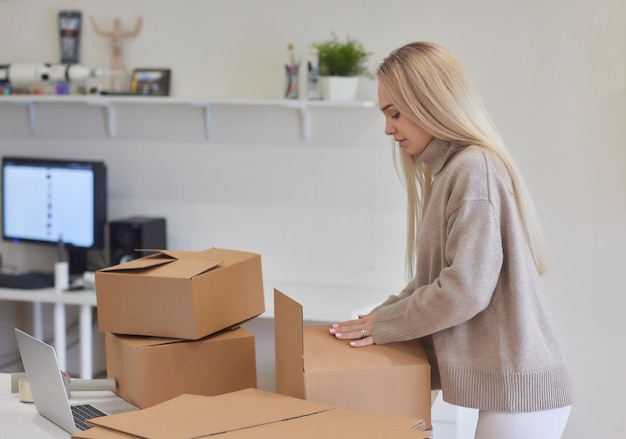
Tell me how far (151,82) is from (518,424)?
2.36 m

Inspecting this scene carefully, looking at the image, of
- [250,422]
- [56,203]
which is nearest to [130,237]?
[56,203]

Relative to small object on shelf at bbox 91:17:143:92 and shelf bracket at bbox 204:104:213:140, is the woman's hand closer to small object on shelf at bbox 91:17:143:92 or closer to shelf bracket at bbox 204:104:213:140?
shelf bracket at bbox 204:104:213:140

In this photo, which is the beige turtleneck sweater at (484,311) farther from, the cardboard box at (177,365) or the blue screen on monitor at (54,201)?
Result: the blue screen on monitor at (54,201)

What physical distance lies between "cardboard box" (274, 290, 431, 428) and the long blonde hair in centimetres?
37

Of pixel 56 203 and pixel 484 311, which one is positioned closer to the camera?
pixel 484 311

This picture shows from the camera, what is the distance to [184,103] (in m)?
3.42

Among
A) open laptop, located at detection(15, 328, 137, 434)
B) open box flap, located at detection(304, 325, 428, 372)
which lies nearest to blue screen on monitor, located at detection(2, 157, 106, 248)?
open laptop, located at detection(15, 328, 137, 434)

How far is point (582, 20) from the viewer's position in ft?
10.0

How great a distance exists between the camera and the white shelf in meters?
3.18

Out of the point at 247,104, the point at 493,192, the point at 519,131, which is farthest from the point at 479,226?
the point at 247,104

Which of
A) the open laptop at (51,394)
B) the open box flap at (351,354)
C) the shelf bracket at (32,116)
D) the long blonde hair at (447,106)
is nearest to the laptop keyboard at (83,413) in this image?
the open laptop at (51,394)

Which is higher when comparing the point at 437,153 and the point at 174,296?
the point at 437,153

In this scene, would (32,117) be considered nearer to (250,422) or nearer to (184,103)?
(184,103)

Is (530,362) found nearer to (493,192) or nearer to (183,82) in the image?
(493,192)
